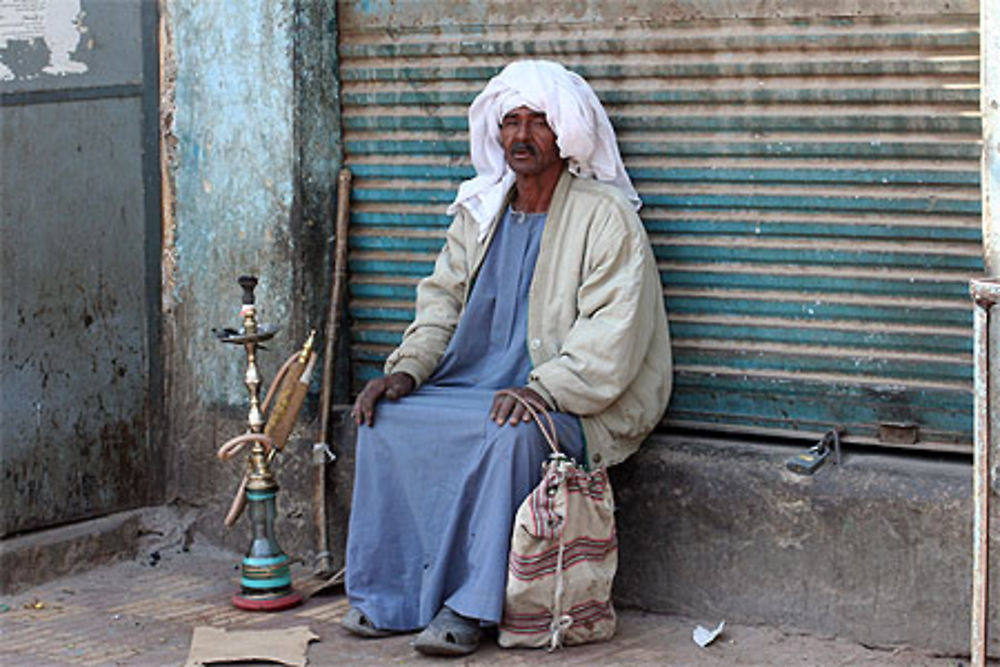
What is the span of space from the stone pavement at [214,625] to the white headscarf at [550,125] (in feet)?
4.39

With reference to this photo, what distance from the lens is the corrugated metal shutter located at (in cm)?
520

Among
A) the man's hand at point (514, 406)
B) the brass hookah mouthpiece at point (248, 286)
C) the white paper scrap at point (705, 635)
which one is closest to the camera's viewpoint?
the man's hand at point (514, 406)

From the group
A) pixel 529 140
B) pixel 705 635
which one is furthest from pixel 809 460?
pixel 529 140

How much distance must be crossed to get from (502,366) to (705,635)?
41.0 inches

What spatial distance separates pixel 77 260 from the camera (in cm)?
628

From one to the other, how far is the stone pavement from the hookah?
9 cm

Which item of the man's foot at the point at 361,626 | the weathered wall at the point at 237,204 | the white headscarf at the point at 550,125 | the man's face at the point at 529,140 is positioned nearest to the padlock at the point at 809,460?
the white headscarf at the point at 550,125

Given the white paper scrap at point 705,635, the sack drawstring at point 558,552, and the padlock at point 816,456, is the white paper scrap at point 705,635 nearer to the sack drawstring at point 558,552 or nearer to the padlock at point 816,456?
the sack drawstring at point 558,552

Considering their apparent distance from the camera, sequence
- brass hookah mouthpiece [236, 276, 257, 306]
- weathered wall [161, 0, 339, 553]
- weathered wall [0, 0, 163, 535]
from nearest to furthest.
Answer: brass hookah mouthpiece [236, 276, 257, 306] < weathered wall [0, 0, 163, 535] < weathered wall [161, 0, 339, 553]

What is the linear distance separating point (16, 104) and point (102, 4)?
507 mm

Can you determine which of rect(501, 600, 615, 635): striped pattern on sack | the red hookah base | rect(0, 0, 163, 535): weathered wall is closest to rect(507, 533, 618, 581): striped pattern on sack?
rect(501, 600, 615, 635): striped pattern on sack

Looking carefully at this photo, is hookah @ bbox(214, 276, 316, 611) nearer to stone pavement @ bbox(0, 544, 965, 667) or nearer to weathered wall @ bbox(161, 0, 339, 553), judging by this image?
stone pavement @ bbox(0, 544, 965, 667)

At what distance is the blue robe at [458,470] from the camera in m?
5.22

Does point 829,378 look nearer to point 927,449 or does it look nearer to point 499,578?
point 927,449
